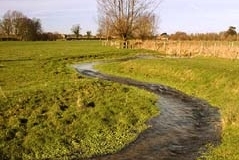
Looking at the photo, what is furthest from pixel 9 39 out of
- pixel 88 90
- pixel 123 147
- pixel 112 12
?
pixel 123 147

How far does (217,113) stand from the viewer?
69.3 feet

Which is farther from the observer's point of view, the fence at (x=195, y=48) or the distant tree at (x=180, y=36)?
the distant tree at (x=180, y=36)

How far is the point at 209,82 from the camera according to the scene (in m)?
28.4

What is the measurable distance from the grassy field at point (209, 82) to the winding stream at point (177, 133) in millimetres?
586

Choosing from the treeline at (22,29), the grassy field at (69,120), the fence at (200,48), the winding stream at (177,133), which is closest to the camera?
the winding stream at (177,133)

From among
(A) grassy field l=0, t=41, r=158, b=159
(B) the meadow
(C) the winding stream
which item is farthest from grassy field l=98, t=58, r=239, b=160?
(A) grassy field l=0, t=41, r=158, b=159

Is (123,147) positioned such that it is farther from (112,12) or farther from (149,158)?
(112,12)

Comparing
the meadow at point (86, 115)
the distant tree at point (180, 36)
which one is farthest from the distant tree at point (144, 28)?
the meadow at point (86, 115)

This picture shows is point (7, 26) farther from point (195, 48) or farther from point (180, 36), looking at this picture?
point (195, 48)

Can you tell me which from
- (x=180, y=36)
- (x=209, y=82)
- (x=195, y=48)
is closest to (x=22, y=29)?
(x=180, y=36)

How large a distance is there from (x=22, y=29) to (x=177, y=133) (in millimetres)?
138232

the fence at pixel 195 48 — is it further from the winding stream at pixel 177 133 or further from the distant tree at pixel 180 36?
the distant tree at pixel 180 36

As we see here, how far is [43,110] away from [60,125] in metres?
2.42

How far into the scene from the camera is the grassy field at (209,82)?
1516 cm
